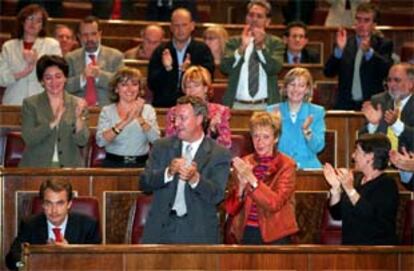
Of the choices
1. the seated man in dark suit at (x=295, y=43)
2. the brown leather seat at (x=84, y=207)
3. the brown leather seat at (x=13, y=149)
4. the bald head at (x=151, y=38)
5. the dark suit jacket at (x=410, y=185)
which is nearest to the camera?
the brown leather seat at (x=84, y=207)

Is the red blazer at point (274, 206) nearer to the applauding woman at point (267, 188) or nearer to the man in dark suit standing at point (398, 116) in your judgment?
the applauding woman at point (267, 188)

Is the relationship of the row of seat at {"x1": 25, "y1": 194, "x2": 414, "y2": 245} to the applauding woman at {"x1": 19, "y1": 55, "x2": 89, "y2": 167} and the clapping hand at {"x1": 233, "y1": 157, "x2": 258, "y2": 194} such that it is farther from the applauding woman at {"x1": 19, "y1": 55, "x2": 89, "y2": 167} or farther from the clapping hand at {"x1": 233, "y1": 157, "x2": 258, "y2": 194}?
the clapping hand at {"x1": 233, "y1": 157, "x2": 258, "y2": 194}

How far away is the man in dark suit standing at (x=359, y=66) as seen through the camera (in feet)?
33.4

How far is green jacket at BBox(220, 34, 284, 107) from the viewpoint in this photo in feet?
31.2

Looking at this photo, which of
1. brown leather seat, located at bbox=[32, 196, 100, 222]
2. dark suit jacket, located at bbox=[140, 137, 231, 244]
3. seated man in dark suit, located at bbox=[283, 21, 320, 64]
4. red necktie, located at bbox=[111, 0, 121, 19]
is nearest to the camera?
dark suit jacket, located at bbox=[140, 137, 231, 244]

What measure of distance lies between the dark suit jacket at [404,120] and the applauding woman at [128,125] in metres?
1.31

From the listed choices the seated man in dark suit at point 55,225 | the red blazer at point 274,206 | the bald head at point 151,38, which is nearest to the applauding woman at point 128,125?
the seated man in dark suit at point 55,225

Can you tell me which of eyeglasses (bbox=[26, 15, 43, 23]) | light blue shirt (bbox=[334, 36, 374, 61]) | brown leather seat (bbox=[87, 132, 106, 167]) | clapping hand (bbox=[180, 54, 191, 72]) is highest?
eyeglasses (bbox=[26, 15, 43, 23])

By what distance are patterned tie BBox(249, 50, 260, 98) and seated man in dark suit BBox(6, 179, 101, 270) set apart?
2459 mm

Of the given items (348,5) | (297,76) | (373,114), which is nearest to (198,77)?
(297,76)

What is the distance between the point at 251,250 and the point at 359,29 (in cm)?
385

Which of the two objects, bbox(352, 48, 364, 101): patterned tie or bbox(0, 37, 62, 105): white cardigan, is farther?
bbox(352, 48, 364, 101): patterned tie

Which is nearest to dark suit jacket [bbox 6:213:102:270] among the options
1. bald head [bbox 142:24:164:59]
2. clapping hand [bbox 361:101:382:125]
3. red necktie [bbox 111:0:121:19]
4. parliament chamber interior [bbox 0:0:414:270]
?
parliament chamber interior [bbox 0:0:414:270]

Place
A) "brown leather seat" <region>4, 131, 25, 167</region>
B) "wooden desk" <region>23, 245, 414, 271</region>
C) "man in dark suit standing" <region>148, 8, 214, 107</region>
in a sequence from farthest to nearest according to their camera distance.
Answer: "man in dark suit standing" <region>148, 8, 214, 107</region> < "brown leather seat" <region>4, 131, 25, 167</region> < "wooden desk" <region>23, 245, 414, 271</region>
